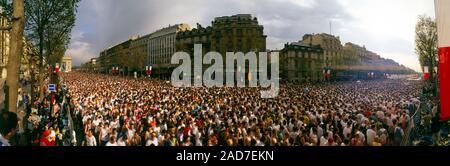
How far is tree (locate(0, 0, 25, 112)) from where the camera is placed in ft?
21.8

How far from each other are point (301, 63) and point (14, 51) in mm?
74354

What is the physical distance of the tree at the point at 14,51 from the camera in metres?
6.65

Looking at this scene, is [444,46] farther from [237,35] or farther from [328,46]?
[328,46]

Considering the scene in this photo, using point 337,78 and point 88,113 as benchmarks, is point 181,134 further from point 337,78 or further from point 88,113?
point 337,78

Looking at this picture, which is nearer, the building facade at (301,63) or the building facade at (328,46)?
the building facade at (301,63)

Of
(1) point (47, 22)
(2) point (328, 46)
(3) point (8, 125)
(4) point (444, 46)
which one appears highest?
(2) point (328, 46)

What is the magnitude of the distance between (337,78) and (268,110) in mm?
69483

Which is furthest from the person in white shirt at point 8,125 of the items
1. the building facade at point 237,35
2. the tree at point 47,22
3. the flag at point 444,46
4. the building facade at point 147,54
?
the building facade at point 147,54

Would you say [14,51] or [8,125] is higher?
[14,51]

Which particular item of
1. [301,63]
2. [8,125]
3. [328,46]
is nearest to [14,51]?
[8,125]

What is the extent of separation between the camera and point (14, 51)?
691cm

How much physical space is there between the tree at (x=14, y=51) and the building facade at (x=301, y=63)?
6626 cm

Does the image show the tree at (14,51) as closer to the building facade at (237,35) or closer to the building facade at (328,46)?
the building facade at (237,35)
